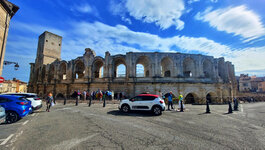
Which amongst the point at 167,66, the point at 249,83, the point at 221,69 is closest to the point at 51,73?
the point at 167,66

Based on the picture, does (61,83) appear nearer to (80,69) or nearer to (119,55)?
(80,69)

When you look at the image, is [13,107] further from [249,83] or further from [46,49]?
[249,83]

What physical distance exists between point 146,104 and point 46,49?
3240 cm

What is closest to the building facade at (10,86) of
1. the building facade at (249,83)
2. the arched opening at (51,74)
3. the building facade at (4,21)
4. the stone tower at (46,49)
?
the stone tower at (46,49)

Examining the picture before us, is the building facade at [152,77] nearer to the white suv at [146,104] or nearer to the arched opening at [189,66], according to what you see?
the arched opening at [189,66]

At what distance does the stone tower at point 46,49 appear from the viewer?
28.1 metres

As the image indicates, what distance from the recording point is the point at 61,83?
22.5 m

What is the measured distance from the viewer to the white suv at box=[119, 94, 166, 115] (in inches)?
336

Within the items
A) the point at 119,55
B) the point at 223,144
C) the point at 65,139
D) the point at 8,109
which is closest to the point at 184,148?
the point at 223,144

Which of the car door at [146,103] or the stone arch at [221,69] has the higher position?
the stone arch at [221,69]

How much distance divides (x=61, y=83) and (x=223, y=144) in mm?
26027

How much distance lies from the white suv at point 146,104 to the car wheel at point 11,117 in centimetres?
674

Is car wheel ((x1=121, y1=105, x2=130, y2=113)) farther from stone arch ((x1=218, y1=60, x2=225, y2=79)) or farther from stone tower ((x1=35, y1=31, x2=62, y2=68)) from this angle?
stone tower ((x1=35, y1=31, x2=62, y2=68))

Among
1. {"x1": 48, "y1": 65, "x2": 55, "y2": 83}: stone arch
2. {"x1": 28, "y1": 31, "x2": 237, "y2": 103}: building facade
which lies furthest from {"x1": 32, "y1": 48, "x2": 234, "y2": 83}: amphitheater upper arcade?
{"x1": 48, "y1": 65, "x2": 55, "y2": 83}: stone arch
